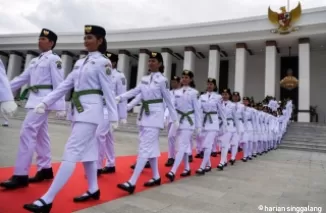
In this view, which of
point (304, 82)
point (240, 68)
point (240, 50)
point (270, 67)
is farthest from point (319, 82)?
point (240, 50)

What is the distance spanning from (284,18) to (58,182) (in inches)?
772

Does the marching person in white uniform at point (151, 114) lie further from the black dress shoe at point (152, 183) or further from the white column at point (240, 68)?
the white column at point (240, 68)

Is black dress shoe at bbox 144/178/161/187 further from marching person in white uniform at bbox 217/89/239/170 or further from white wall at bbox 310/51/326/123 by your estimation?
white wall at bbox 310/51/326/123

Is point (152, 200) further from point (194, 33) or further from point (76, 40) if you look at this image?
point (76, 40)

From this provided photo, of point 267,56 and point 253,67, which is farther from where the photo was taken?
point 253,67

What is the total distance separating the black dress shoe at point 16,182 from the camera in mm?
3088

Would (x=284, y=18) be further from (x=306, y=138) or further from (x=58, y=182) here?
(x=58, y=182)

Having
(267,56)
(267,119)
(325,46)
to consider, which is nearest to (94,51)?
(267,119)

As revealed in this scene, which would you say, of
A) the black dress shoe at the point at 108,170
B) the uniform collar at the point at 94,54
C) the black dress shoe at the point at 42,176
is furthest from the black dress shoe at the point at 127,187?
A: the uniform collar at the point at 94,54

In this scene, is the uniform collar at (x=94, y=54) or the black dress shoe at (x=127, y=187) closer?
the uniform collar at (x=94, y=54)

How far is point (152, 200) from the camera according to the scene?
125 inches

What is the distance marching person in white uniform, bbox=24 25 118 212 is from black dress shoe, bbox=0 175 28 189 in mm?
792

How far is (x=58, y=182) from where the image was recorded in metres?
2.54

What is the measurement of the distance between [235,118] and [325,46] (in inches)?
735
